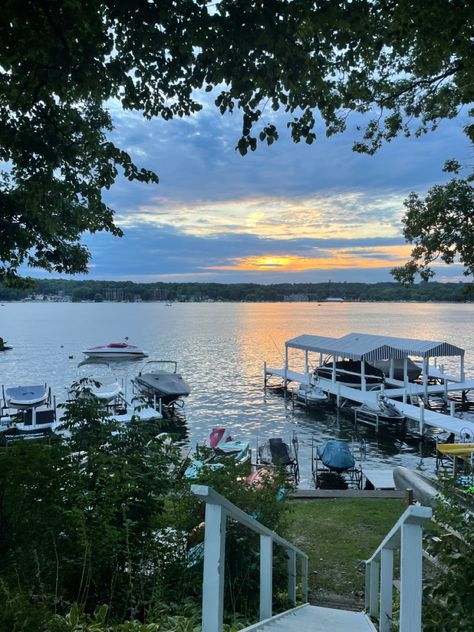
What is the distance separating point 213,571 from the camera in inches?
80.0

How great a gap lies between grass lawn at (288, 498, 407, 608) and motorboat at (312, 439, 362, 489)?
7224mm

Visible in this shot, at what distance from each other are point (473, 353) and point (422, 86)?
58.4 m

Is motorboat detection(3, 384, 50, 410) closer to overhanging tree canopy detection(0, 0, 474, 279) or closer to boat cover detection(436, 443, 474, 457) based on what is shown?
boat cover detection(436, 443, 474, 457)

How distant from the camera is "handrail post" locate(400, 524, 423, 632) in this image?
1.73 metres

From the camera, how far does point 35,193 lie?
423 cm

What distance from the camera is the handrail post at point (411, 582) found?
5.67ft

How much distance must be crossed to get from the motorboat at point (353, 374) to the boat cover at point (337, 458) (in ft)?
46.9

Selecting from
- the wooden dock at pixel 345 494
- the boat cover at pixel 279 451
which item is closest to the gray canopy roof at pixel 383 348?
the boat cover at pixel 279 451

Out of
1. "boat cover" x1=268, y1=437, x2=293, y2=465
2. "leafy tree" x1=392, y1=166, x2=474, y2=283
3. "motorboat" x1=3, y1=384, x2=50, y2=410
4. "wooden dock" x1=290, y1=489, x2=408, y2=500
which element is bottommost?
"boat cover" x1=268, y1=437, x2=293, y2=465

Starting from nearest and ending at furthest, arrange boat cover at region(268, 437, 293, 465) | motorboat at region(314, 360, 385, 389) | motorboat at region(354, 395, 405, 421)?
boat cover at region(268, 437, 293, 465) < motorboat at region(354, 395, 405, 421) < motorboat at region(314, 360, 385, 389)

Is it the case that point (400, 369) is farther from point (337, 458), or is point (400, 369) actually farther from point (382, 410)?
point (337, 458)

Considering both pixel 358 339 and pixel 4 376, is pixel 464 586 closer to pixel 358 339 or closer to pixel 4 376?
pixel 358 339

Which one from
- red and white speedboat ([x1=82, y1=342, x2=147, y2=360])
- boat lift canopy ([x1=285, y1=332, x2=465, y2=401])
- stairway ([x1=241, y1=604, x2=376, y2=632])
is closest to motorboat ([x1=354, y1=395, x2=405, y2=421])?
boat lift canopy ([x1=285, y1=332, x2=465, y2=401])

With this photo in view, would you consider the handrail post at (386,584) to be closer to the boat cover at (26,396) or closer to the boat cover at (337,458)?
the boat cover at (337,458)
